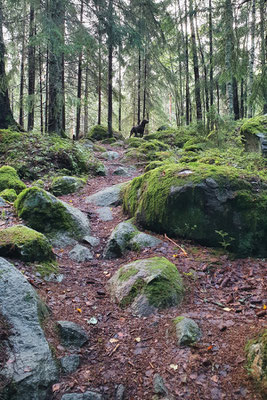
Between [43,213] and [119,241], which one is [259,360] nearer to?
[119,241]

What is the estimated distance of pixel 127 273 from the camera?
12.6 ft

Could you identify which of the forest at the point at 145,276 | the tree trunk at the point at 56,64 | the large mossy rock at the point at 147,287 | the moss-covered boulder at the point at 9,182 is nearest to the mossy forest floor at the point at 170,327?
the forest at the point at 145,276

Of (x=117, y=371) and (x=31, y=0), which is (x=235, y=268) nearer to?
(x=117, y=371)

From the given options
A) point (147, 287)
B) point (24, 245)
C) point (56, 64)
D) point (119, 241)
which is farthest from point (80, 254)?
point (56, 64)

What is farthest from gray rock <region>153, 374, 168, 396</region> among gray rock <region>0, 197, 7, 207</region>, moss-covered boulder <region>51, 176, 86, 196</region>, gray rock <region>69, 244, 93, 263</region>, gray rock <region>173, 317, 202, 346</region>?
moss-covered boulder <region>51, 176, 86, 196</region>

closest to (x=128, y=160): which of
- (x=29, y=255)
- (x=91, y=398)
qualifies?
(x=29, y=255)

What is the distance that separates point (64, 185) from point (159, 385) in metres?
6.67

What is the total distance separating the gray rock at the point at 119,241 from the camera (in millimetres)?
4859

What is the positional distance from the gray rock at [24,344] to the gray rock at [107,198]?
14.4ft

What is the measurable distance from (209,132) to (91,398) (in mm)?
8704

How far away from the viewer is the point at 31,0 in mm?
9773

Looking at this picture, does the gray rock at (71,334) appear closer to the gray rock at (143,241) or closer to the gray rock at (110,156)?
the gray rock at (143,241)

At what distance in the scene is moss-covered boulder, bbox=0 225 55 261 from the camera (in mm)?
3916

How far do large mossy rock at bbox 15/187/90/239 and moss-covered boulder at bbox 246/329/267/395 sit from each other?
3814 mm
